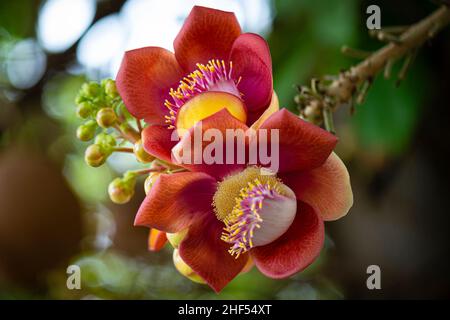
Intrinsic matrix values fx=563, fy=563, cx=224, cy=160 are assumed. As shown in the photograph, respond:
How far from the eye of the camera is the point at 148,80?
53cm

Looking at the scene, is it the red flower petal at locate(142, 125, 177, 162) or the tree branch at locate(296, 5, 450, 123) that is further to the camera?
the tree branch at locate(296, 5, 450, 123)

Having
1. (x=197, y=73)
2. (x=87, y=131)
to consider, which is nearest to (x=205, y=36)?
(x=197, y=73)

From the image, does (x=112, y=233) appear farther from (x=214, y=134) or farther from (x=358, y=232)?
(x=214, y=134)

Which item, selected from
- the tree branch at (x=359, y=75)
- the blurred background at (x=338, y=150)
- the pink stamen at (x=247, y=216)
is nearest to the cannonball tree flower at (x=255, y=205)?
the pink stamen at (x=247, y=216)

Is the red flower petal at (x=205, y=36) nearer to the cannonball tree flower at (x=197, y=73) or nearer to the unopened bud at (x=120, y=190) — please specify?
the cannonball tree flower at (x=197, y=73)

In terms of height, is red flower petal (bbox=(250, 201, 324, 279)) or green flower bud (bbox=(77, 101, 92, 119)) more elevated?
green flower bud (bbox=(77, 101, 92, 119))

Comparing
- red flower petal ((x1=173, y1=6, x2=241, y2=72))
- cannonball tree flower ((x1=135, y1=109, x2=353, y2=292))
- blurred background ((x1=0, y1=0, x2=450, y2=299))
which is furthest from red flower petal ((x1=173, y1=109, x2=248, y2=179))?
blurred background ((x1=0, y1=0, x2=450, y2=299))

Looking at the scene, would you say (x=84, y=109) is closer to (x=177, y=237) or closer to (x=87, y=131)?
(x=87, y=131)

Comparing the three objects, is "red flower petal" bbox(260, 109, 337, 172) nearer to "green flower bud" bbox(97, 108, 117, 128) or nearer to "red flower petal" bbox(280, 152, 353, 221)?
"red flower petal" bbox(280, 152, 353, 221)

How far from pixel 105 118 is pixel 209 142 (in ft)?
0.35

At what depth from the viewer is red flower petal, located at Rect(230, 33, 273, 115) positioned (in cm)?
50

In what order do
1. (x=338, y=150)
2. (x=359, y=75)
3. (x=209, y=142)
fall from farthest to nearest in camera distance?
(x=338, y=150) < (x=359, y=75) < (x=209, y=142)

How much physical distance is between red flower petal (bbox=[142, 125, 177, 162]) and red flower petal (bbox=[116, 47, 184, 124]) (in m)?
0.02

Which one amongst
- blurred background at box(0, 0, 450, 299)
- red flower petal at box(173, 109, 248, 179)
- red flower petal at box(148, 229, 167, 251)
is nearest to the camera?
red flower petal at box(173, 109, 248, 179)
